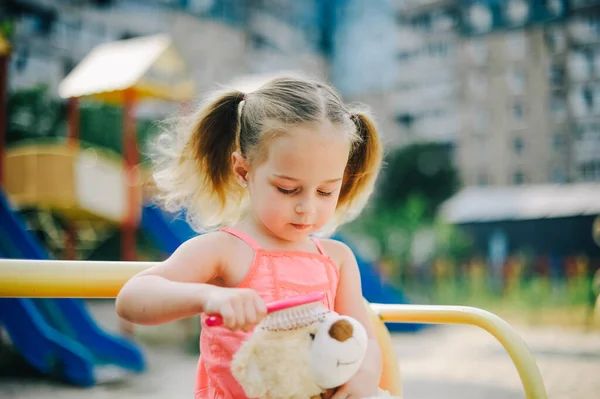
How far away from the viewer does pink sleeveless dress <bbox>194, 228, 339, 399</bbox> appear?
87 centimetres

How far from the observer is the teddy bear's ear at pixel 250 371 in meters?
0.72

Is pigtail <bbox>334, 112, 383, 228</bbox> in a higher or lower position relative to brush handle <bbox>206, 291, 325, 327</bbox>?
higher

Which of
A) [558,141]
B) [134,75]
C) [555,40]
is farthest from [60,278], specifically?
[555,40]

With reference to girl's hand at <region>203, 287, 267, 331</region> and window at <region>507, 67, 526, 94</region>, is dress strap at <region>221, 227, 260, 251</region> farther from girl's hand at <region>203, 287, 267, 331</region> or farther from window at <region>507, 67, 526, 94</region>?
window at <region>507, 67, 526, 94</region>

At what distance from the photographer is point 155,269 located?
82cm

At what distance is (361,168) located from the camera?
1.16 metres

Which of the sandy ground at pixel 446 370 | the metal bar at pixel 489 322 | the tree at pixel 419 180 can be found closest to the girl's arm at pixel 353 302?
the metal bar at pixel 489 322

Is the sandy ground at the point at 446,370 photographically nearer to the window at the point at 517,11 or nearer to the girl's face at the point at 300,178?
the girl's face at the point at 300,178

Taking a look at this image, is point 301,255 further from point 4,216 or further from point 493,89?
point 493,89

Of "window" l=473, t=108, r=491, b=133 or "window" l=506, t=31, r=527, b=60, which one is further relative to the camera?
"window" l=473, t=108, r=491, b=133

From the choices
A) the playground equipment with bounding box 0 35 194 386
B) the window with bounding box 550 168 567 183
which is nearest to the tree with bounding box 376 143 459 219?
the window with bounding box 550 168 567 183

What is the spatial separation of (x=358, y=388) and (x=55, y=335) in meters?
3.28

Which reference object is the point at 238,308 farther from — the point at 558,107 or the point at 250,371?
the point at 558,107

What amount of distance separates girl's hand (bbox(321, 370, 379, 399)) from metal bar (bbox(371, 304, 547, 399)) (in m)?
0.26
